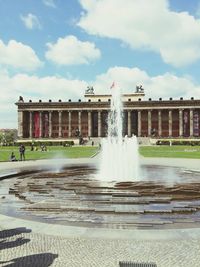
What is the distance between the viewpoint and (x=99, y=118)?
132 metres

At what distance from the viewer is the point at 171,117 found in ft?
434

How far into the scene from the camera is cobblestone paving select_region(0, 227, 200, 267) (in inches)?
325

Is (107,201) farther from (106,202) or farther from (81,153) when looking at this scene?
(81,153)

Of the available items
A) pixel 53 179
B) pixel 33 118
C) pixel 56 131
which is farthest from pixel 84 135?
pixel 53 179

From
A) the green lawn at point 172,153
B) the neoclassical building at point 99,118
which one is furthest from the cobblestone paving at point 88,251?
the neoclassical building at point 99,118

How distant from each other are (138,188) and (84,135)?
119 meters

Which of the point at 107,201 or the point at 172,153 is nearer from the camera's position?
the point at 107,201

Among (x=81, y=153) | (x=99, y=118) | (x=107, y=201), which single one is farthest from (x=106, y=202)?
(x=99, y=118)

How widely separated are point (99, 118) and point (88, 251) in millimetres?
123529

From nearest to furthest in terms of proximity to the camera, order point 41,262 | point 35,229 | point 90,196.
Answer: point 41,262, point 35,229, point 90,196

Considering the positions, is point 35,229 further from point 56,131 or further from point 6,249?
point 56,131

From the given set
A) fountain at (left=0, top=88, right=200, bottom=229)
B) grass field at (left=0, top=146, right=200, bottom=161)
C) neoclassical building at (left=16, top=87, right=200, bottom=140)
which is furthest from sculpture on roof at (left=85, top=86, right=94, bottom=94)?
fountain at (left=0, top=88, right=200, bottom=229)

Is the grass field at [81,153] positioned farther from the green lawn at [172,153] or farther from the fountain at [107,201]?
the fountain at [107,201]

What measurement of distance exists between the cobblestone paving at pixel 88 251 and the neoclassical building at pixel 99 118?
118598 millimetres
